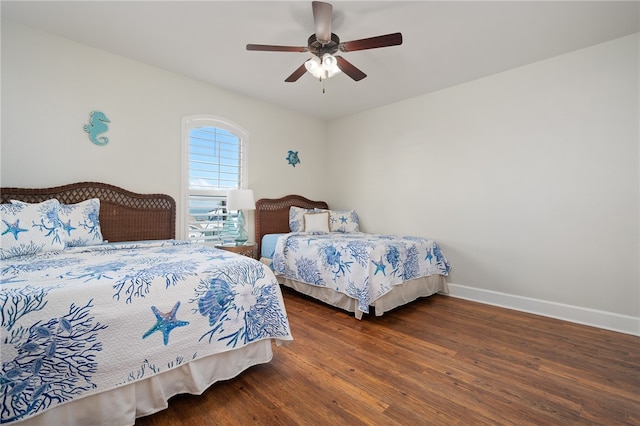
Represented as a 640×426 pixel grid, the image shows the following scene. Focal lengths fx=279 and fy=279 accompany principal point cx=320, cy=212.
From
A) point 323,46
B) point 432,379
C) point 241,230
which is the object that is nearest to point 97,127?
point 241,230

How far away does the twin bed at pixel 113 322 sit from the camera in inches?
43.7

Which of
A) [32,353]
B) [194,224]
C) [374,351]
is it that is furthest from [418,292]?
[32,353]

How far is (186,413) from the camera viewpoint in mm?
1419

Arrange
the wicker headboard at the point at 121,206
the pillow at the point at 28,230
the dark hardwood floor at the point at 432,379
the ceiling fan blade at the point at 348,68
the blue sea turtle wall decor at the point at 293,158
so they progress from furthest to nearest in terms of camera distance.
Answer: the blue sea turtle wall decor at the point at 293,158 < the wicker headboard at the point at 121,206 < the ceiling fan blade at the point at 348,68 < the pillow at the point at 28,230 < the dark hardwood floor at the point at 432,379

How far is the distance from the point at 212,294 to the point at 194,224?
2.13m

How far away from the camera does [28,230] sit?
191cm

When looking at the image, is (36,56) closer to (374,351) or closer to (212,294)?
(212,294)

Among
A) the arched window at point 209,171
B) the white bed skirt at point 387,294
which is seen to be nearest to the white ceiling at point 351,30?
the arched window at point 209,171

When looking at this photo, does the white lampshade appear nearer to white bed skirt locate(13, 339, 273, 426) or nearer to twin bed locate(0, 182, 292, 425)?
twin bed locate(0, 182, 292, 425)

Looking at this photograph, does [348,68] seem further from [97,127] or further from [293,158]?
[97,127]

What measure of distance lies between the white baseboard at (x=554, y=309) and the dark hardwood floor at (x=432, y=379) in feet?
0.39

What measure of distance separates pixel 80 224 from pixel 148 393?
167cm

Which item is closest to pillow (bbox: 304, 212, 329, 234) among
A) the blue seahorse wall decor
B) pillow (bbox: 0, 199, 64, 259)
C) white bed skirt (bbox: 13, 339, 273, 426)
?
white bed skirt (bbox: 13, 339, 273, 426)

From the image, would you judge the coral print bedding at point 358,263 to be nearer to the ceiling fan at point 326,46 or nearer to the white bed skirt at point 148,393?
the white bed skirt at point 148,393
